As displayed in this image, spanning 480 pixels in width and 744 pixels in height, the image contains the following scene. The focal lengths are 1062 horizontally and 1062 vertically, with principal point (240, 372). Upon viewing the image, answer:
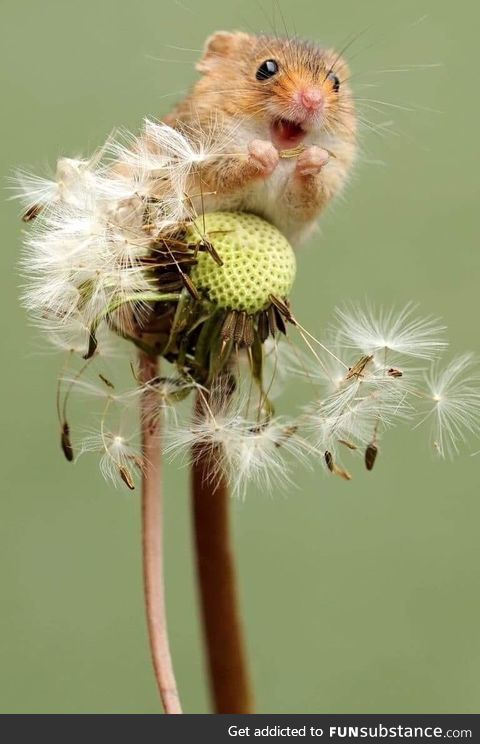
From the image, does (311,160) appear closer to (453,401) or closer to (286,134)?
(286,134)

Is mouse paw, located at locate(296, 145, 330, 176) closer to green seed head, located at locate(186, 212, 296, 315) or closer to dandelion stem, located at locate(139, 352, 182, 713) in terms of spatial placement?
green seed head, located at locate(186, 212, 296, 315)

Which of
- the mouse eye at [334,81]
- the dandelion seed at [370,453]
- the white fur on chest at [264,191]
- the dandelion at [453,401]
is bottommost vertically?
the dandelion seed at [370,453]

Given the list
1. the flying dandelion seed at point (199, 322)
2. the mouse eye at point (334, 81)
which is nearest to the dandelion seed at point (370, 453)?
the flying dandelion seed at point (199, 322)

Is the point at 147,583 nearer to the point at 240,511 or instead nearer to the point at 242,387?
the point at 242,387

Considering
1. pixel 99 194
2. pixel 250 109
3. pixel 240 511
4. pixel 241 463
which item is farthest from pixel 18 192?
pixel 240 511

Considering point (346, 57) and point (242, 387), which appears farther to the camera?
point (346, 57)

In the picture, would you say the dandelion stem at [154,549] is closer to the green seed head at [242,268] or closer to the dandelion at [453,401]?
the green seed head at [242,268]

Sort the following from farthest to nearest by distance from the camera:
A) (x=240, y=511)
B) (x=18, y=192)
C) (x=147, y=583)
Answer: (x=240, y=511) → (x=18, y=192) → (x=147, y=583)

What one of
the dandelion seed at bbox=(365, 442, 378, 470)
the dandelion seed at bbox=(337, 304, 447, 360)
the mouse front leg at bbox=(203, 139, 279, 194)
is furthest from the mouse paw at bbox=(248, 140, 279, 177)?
the dandelion seed at bbox=(365, 442, 378, 470)
